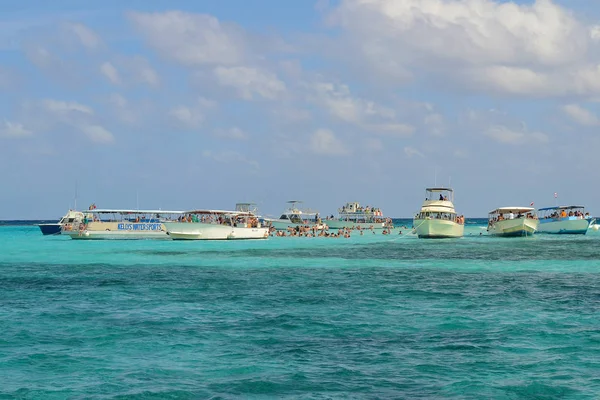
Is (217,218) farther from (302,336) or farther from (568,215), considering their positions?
(302,336)

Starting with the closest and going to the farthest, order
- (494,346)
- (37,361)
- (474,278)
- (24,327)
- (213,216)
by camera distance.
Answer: (37,361) → (494,346) → (24,327) → (474,278) → (213,216)

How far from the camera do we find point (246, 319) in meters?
19.9

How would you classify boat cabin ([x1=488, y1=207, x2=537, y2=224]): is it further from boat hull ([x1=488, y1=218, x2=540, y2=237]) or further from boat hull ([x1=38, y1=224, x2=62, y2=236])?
boat hull ([x1=38, y1=224, x2=62, y2=236])

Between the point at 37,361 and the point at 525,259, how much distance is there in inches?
1419

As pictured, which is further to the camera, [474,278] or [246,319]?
[474,278]

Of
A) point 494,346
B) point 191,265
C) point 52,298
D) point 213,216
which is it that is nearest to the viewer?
point 494,346

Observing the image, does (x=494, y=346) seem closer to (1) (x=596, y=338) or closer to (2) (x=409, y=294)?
(1) (x=596, y=338)

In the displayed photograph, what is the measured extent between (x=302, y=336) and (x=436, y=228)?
56920 millimetres

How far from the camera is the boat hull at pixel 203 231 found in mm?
73062

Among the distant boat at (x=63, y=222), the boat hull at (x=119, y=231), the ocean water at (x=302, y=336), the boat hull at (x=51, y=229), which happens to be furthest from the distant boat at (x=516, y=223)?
the boat hull at (x=51, y=229)

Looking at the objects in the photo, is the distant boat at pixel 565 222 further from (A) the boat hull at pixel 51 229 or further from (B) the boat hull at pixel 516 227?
(A) the boat hull at pixel 51 229

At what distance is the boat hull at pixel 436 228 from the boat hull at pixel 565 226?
71.0 ft

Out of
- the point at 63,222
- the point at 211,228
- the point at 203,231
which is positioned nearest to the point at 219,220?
the point at 211,228

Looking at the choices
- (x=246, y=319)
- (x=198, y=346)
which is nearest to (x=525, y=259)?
(x=246, y=319)
